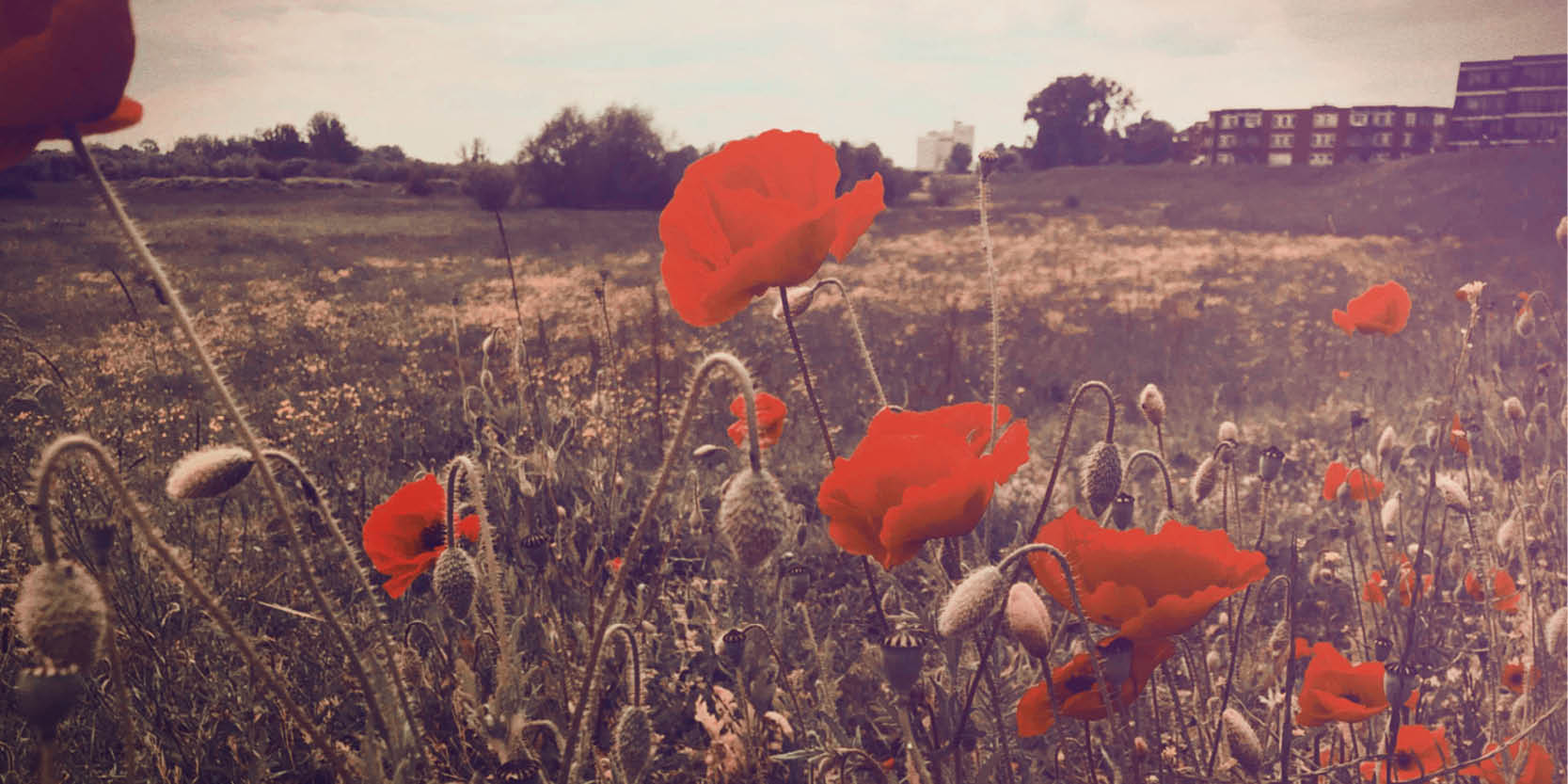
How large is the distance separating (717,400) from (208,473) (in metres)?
2.32

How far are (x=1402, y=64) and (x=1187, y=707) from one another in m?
2.55

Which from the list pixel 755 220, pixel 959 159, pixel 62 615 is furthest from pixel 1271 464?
pixel 62 615

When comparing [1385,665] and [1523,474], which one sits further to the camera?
[1523,474]

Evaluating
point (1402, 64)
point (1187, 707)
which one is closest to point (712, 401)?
point (1187, 707)

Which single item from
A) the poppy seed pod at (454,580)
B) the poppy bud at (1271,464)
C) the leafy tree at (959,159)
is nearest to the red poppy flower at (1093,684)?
the poppy seed pod at (454,580)

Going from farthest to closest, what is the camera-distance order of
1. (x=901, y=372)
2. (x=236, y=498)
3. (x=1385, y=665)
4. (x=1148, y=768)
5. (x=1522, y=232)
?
(x=901, y=372), (x=1522, y=232), (x=236, y=498), (x=1148, y=768), (x=1385, y=665)

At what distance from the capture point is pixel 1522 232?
131 inches

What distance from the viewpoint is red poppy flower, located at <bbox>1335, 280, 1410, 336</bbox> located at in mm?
2443

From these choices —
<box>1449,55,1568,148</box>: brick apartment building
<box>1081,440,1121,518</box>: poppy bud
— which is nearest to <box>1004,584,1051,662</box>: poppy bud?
<box>1081,440,1121,518</box>: poppy bud

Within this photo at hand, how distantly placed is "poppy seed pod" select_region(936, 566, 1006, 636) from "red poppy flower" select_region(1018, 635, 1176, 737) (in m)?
0.18

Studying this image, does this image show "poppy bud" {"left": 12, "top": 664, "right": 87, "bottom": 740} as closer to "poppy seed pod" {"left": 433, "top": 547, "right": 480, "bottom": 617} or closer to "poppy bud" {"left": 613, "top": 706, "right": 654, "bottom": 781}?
"poppy seed pod" {"left": 433, "top": 547, "right": 480, "bottom": 617}

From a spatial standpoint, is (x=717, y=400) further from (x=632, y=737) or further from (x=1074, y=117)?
(x=632, y=737)

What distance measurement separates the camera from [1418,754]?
5.10ft

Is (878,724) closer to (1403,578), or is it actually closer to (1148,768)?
(1148,768)
